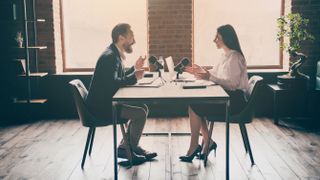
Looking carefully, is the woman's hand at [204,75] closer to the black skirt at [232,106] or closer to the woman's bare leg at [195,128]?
the black skirt at [232,106]

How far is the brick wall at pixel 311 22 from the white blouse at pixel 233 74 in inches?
102

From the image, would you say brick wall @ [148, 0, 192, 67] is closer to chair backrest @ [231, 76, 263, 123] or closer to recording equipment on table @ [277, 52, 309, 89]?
recording equipment on table @ [277, 52, 309, 89]

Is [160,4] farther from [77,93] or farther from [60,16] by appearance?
[77,93]

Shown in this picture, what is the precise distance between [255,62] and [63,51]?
9.57 ft

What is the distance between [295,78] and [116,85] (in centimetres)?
287

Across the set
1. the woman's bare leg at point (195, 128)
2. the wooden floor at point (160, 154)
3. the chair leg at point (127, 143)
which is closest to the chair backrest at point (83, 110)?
the chair leg at point (127, 143)

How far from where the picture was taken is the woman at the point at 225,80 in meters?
4.23

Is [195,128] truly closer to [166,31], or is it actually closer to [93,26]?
[166,31]

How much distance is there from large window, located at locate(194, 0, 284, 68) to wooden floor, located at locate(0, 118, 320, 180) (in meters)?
1.17

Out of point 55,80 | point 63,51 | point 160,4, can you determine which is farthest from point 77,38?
point 160,4

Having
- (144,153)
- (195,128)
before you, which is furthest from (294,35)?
(144,153)

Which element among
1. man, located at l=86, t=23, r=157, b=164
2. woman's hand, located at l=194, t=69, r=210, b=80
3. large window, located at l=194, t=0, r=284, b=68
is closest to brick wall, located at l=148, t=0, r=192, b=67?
large window, located at l=194, t=0, r=284, b=68

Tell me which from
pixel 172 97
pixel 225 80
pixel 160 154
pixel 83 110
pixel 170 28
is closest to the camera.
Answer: pixel 172 97

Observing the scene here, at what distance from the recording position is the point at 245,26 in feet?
22.5
